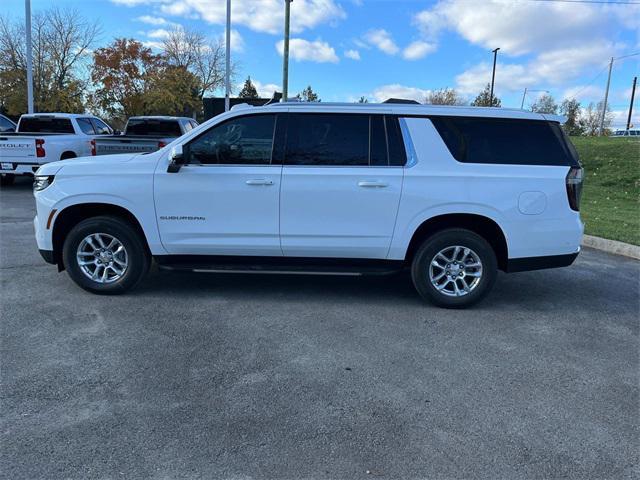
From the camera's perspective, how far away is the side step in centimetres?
512

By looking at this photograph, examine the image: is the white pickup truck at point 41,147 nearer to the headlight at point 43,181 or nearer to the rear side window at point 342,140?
the headlight at point 43,181

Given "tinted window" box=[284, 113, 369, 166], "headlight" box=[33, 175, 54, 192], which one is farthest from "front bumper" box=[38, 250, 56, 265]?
"tinted window" box=[284, 113, 369, 166]

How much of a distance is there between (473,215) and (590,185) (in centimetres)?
1315

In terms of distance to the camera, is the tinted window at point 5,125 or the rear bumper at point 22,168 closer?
the rear bumper at point 22,168

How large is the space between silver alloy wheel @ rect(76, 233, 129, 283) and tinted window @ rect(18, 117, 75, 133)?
9.93 meters

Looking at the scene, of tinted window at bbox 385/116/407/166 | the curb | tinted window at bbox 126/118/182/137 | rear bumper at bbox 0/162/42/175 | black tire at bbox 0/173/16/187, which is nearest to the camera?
tinted window at bbox 385/116/407/166

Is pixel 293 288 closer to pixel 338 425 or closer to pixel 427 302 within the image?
pixel 427 302

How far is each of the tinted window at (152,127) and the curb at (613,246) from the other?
1037 centimetres

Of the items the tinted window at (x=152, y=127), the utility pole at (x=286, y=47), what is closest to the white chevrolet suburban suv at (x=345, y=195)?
the tinted window at (x=152, y=127)

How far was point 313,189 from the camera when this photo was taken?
496 cm

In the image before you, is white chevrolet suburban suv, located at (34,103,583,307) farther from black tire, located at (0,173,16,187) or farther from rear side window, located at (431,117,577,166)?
black tire, located at (0,173,16,187)

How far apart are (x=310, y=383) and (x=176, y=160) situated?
→ 2616 mm

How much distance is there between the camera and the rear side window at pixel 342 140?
504 centimetres

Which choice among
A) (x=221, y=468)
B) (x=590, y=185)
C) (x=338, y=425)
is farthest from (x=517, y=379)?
(x=590, y=185)
